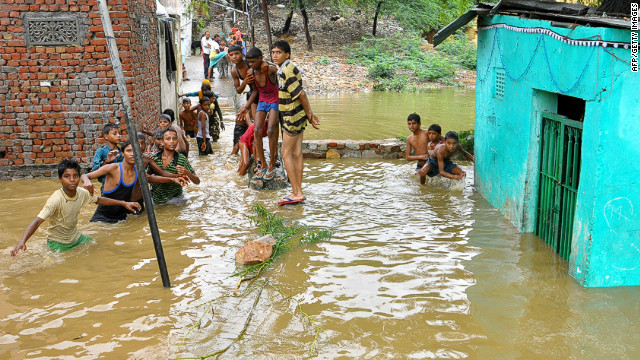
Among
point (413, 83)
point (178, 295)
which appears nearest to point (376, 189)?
point (178, 295)

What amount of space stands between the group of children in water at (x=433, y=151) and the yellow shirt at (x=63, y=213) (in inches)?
193

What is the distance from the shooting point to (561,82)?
18.7 ft

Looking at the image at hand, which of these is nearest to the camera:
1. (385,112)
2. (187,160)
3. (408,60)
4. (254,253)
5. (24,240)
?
(24,240)

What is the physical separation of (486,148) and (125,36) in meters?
5.61

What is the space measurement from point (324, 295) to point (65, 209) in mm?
2689

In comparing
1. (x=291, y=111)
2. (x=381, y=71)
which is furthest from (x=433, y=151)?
(x=381, y=71)

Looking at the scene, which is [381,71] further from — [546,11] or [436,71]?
[546,11]

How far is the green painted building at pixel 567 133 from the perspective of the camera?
4.90 meters

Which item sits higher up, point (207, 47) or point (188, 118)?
point (207, 47)

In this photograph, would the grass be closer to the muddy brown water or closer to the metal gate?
the muddy brown water

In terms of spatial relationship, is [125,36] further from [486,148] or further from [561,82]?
[561,82]

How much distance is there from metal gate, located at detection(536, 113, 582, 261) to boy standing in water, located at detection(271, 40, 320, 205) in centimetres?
288

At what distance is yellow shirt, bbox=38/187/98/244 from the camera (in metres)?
5.68

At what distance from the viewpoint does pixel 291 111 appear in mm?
7648
